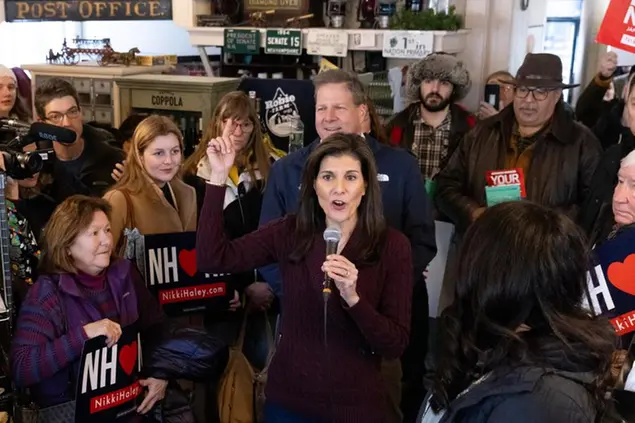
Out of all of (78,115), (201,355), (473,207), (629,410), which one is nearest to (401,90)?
(473,207)

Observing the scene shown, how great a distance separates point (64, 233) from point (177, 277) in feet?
1.83

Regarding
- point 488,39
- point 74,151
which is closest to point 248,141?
point 74,151

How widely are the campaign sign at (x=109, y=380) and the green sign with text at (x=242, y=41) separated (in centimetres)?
363

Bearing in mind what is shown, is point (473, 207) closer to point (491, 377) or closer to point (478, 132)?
point (478, 132)

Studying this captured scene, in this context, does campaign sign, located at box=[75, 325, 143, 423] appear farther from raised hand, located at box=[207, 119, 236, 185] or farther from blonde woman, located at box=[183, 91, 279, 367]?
blonde woman, located at box=[183, 91, 279, 367]

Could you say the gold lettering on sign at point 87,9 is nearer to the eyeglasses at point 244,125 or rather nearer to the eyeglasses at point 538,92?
the eyeglasses at point 244,125

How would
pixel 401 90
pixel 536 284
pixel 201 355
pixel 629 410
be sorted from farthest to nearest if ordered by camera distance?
1. pixel 401 90
2. pixel 201 355
3. pixel 629 410
4. pixel 536 284

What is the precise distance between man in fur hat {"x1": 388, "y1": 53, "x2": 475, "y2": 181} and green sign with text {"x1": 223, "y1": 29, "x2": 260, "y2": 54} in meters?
1.88

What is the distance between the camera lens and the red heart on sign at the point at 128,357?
2195 millimetres

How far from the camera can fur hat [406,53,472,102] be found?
3.90 metres

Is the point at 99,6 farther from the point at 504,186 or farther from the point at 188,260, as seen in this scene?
the point at 504,186

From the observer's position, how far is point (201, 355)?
2414 millimetres

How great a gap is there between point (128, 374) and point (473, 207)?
5.30 ft

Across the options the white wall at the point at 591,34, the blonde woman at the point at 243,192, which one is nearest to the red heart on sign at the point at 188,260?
the blonde woman at the point at 243,192
